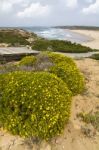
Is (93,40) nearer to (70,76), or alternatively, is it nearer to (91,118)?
(70,76)

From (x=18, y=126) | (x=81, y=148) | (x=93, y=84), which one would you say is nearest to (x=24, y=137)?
(x=18, y=126)

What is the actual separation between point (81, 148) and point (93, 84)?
2980 millimetres

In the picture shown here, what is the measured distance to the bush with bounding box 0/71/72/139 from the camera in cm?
604

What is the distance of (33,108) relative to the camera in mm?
6082

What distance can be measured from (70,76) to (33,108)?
211 centimetres

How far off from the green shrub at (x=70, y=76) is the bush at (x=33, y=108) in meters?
1.33

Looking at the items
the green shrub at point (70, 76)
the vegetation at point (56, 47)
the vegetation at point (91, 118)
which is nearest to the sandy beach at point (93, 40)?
the vegetation at point (56, 47)

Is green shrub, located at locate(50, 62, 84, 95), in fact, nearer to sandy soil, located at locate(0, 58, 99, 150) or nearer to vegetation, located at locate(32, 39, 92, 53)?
sandy soil, located at locate(0, 58, 99, 150)

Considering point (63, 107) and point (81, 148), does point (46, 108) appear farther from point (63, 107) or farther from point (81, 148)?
point (81, 148)

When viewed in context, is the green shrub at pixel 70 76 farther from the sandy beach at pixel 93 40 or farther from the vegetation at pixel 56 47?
the sandy beach at pixel 93 40

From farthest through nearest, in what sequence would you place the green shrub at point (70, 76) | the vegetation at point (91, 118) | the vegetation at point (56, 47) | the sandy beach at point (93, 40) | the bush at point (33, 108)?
the sandy beach at point (93, 40), the vegetation at point (56, 47), the green shrub at point (70, 76), the vegetation at point (91, 118), the bush at point (33, 108)

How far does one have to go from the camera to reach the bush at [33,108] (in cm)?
604

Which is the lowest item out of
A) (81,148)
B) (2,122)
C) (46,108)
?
(81,148)

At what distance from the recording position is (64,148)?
6262mm
